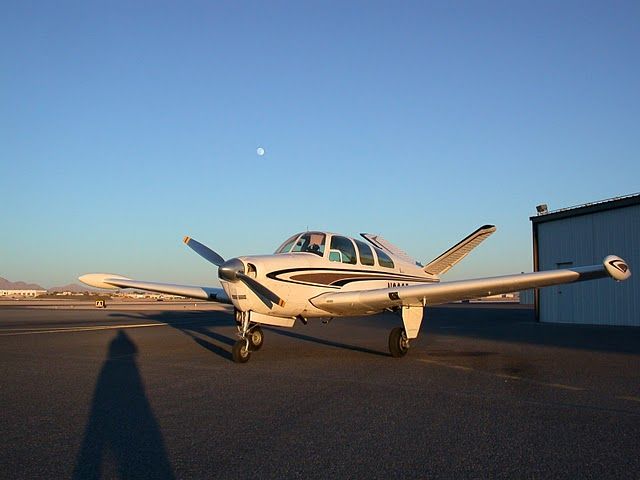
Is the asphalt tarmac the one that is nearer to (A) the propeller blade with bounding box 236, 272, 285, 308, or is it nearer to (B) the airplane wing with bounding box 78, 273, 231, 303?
(A) the propeller blade with bounding box 236, 272, 285, 308

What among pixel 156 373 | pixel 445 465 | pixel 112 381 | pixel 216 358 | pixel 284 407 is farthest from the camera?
pixel 216 358

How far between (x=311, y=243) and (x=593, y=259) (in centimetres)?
1947

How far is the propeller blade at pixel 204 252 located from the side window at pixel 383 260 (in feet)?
13.6

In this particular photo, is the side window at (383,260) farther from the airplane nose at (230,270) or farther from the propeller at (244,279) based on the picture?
the airplane nose at (230,270)

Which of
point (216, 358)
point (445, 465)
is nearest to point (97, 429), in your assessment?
point (445, 465)

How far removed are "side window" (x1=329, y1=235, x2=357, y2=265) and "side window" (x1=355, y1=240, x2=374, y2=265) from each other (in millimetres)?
271

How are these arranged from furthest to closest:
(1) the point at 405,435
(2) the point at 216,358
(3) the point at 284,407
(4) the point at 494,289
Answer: (2) the point at 216,358 < (4) the point at 494,289 < (3) the point at 284,407 < (1) the point at 405,435

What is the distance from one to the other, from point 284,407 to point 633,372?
7147mm

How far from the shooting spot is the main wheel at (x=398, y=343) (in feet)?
43.9

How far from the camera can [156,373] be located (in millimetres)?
10570

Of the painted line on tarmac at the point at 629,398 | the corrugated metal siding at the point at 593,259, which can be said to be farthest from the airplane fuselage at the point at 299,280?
the corrugated metal siding at the point at 593,259

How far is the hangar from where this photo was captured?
25500mm

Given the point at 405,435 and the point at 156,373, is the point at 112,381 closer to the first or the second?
the point at 156,373

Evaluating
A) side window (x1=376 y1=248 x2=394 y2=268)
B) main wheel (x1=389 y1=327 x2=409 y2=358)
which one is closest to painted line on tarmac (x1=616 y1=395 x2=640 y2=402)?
main wheel (x1=389 y1=327 x2=409 y2=358)
